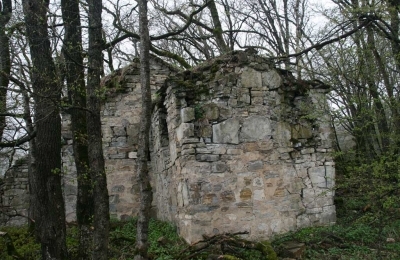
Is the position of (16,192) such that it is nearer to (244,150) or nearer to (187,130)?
(187,130)

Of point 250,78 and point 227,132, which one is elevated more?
point 250,78

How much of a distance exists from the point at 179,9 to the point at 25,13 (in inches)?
307

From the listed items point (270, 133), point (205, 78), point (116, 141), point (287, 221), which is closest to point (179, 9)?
point (116, 141)

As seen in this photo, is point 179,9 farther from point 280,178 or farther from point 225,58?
point 280,178

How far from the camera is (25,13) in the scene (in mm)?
6078

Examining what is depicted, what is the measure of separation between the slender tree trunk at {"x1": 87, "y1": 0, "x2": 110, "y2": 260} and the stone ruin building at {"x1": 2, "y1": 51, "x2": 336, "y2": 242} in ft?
2.44

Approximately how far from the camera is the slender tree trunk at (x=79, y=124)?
252 inches

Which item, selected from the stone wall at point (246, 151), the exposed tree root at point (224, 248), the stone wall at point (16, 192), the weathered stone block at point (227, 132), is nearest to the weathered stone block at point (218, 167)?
the stone wall at point (246, 151)

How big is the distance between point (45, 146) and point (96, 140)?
87cm

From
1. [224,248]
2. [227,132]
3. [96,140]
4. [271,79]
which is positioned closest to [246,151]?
[227,132]

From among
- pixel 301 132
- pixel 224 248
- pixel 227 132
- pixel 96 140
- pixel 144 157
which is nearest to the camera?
pixel 144 157

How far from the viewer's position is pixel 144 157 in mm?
5848

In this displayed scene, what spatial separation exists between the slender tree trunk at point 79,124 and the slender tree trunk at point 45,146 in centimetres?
35

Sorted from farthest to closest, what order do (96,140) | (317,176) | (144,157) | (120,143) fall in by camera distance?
A: (120,143) → (317,176) → (96,140) → (144,157)
